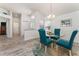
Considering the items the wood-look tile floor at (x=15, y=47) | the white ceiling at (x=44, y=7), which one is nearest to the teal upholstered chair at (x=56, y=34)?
the white ceiling at (x=44, y=7)

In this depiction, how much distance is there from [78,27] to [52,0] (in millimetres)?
815

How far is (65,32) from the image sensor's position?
7.47ft

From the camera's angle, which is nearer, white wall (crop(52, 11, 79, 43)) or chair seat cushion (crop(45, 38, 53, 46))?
white wall (crop(52, 11, 79, 43))

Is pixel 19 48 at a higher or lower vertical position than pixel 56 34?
lower

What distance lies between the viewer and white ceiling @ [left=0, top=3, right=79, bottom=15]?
2.27 m

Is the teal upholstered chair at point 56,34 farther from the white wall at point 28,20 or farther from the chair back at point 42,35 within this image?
the white wall at point 28,20

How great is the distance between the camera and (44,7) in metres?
2.33

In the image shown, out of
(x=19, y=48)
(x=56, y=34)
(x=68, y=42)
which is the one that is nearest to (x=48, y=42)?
(x=56, y=34)

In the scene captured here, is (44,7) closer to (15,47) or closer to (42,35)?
(42,35)

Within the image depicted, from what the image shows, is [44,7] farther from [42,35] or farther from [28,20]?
[42,35]

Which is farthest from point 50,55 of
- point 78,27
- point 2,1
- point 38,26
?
point 2,1

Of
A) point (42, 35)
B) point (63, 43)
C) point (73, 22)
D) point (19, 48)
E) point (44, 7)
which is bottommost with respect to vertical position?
point (19, 48)

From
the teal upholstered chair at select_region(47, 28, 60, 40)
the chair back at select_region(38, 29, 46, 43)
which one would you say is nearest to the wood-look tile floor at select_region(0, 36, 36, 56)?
the chair back at select_region(38, 29, 46, 43)

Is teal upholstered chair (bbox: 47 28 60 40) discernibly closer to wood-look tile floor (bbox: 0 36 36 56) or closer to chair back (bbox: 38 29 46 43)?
chair back (bbox: 38 29 46 43)
